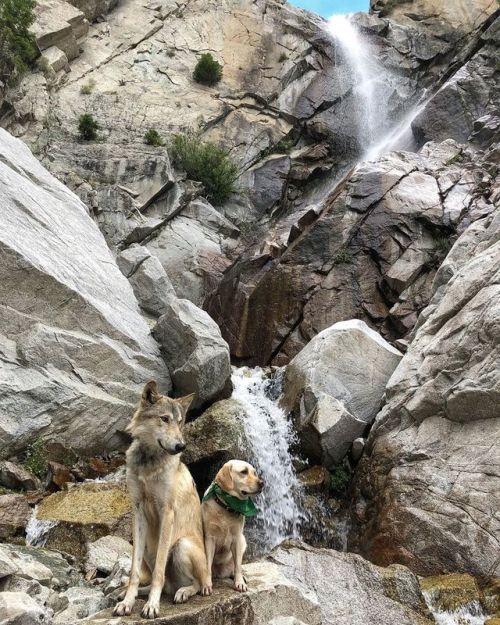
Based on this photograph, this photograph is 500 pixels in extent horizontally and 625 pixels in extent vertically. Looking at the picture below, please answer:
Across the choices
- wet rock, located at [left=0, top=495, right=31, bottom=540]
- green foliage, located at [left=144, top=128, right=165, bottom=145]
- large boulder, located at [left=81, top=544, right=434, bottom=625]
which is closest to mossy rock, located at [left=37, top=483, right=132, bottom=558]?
wet rock, located at [left=0, top=495, right=31, bottom=540]

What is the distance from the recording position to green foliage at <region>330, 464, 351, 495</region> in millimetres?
12641

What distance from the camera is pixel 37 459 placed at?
12.0m

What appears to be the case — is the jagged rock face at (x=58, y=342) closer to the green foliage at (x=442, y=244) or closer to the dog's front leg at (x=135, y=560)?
the dog's front leg at (x=135, y=560)

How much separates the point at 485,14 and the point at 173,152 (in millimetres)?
23900

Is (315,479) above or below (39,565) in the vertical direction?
above

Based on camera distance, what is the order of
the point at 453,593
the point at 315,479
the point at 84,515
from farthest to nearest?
the point at 315,479 < the point at 84,515 < the point at 453,593

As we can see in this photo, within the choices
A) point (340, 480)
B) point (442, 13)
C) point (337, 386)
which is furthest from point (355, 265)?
point (442, 13)

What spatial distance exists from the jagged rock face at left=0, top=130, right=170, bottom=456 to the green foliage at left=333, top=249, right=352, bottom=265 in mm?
7782

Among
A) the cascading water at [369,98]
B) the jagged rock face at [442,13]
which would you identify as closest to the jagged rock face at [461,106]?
the cascading water at [369,98]

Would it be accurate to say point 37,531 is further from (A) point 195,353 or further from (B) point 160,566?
(A) point 195,353

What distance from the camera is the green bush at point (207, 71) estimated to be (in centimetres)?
3531

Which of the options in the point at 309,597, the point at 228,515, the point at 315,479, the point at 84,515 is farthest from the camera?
the point at 315,479

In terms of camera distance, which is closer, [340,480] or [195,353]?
[340,480]

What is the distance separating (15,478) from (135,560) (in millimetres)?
6680
